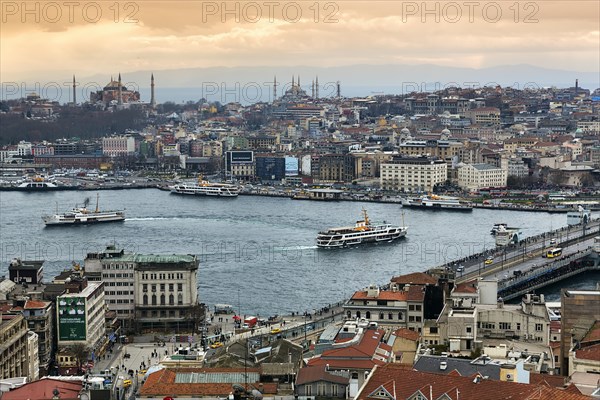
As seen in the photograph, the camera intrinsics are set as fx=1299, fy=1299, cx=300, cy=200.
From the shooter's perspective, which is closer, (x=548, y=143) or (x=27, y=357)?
(x=27, y=357)

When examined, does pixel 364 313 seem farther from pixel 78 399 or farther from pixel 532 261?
pixel 532 261

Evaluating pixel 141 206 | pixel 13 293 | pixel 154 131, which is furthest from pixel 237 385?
pixel 154 131

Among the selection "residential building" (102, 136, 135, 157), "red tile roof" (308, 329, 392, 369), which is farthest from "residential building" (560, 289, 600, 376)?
"residential building" (102, 136, 135, 157)

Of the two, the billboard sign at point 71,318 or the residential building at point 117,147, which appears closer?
the billboard sign at point 71,318

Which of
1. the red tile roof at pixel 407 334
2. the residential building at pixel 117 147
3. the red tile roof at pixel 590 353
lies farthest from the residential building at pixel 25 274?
the residential building at pixel 117 147

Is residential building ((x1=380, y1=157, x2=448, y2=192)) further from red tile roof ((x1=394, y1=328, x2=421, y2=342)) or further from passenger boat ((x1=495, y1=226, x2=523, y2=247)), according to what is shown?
red tile roof ((x1=394, y1=328, x2=421, y2=342))

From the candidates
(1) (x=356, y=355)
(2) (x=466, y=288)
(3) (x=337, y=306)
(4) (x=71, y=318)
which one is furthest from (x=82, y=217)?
(1) (x=356, y=355)

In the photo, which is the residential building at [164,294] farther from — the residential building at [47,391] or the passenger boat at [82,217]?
the passenger boat at [82,217]
